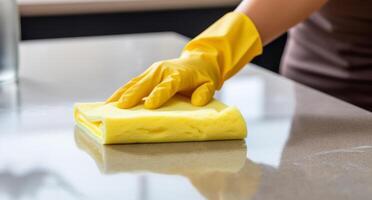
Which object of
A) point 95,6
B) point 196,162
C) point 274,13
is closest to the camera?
point 196,162

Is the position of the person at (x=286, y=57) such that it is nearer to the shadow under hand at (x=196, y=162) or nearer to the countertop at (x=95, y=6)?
the shadow under hand at (x=196, y=162)

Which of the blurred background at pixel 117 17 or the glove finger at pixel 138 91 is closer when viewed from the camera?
the glove finger at pixel 138 91

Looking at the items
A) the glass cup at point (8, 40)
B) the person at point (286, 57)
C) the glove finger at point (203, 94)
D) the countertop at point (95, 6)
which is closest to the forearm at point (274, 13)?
the person at point (286, 57)

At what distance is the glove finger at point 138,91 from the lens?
1.30 metres

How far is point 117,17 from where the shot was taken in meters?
3.17

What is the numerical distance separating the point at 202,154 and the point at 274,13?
0.50 m

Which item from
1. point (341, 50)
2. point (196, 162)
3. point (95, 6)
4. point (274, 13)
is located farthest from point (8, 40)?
point (95, 6)

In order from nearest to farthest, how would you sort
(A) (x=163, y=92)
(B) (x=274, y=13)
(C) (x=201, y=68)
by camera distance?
(A) (x=163, y=92) < (C) (x=201, y=68) < (B) (x=274, y=13)

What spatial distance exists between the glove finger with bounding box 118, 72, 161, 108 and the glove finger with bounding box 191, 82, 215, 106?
74 mm

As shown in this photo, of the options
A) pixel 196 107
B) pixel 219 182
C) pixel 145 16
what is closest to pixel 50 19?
pixel 145 16

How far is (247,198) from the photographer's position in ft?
3.21

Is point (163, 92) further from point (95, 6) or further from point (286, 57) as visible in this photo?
point (95, 6)

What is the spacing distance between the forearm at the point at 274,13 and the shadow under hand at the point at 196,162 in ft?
1.24

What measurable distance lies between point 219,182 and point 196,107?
29cm
